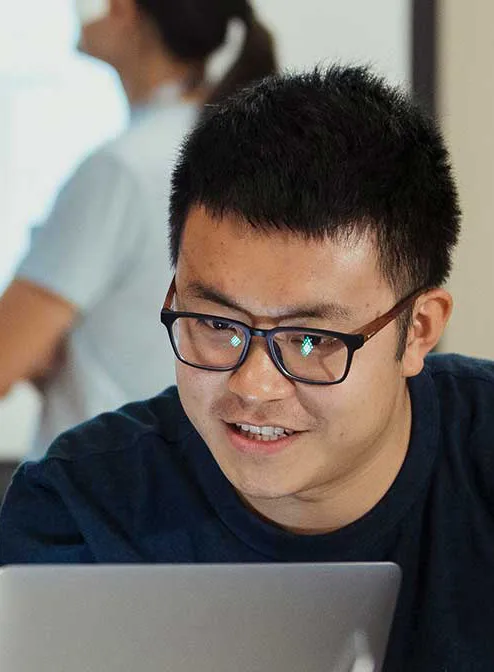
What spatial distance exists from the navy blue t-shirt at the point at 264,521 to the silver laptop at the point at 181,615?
280mm

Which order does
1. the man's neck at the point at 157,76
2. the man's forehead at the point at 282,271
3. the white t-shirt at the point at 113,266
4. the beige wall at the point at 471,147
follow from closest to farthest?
the man's forehead at the point at 282,271, the white t-shirt at the point at 113,266, the man's neck at the point at 157,76, the beige wall at the point at 471,147

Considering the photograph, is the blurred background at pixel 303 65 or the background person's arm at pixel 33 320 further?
the blurred background at pixel 303 65

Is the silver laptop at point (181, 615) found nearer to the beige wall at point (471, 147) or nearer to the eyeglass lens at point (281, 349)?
the eyeglass lens at point (281, 349)

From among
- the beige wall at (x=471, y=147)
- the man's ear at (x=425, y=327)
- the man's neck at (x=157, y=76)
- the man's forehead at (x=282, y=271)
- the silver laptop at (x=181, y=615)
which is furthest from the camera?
the beige wall at (x=471, y=147)

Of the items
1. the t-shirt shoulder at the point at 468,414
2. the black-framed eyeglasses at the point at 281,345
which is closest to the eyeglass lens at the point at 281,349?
the black-framed eyeglasses at the point at 281,345

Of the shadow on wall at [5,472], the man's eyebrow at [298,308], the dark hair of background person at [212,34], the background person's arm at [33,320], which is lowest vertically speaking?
the shadow on wall at [5,472]

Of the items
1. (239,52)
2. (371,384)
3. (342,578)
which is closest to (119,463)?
(371,384)

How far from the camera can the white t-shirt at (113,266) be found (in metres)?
2.39

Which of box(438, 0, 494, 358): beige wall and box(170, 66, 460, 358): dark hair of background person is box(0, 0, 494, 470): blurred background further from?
box(170, 66, 460, 358): dark hair of background person

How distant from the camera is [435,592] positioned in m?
1.42

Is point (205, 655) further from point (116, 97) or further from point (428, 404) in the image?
point (116, 97)

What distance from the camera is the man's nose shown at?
126 centimetres

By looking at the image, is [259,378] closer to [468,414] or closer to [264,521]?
[264,521]

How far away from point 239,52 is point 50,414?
0.81 meters
